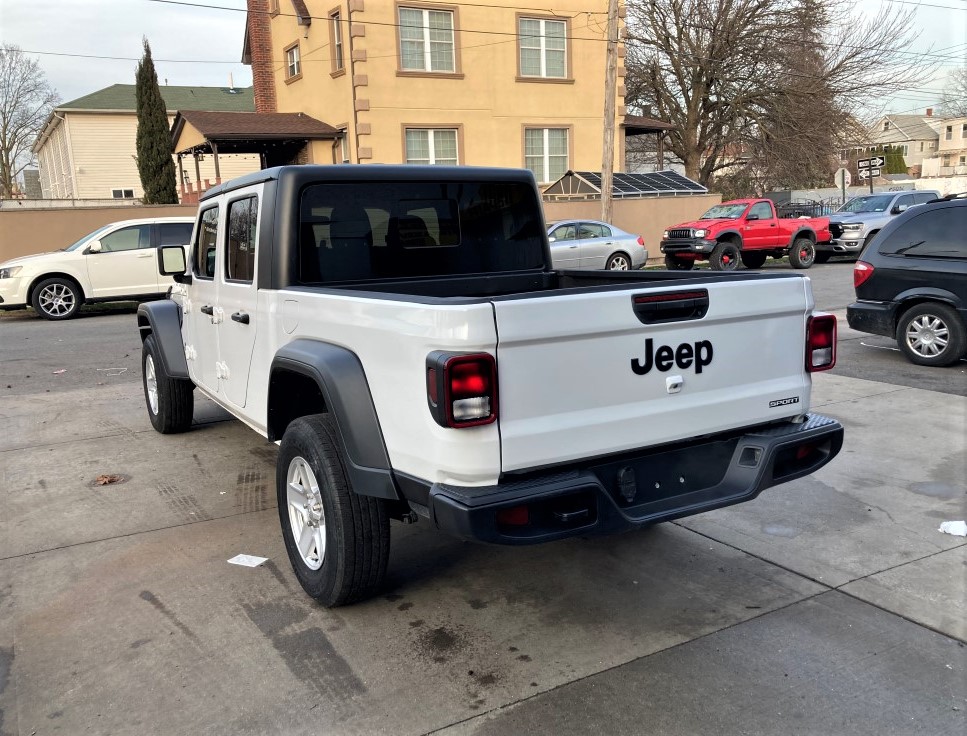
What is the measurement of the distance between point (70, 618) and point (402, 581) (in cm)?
151

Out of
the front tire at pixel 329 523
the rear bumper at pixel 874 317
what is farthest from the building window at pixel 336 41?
the front tire at pixel 329 523

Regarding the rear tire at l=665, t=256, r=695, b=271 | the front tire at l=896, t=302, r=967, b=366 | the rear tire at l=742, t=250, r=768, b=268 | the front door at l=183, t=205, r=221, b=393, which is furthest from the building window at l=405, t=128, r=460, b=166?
the front door at l=183, t=205, r=221, b=393

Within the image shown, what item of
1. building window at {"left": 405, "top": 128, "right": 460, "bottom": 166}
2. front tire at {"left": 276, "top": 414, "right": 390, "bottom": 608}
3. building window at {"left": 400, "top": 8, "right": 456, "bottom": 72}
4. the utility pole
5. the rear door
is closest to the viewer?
front tire at {"left": 276, "top": 414, "right": 390, "bottom": 608}

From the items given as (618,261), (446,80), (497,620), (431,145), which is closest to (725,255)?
(618,261)

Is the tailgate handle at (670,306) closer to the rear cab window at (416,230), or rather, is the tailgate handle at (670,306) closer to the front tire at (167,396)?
the rear cab window at (416,230)

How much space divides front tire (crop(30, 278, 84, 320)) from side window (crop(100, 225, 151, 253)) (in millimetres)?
913

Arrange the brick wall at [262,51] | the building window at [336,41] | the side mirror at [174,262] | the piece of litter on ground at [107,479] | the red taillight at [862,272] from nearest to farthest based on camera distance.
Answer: the piece of litter on ground at [107,479] < the side mirror at [174,262] < the red taillight at [862,272] < the building window at [336,41] < the brick wall at [262,51]

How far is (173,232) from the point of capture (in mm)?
15289

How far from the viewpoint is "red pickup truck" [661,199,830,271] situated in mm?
20453

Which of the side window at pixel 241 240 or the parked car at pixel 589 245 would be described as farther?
the parked car at pixel 589 245

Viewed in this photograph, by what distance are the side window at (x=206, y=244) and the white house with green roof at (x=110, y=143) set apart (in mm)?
33363

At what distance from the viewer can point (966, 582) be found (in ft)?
12.8

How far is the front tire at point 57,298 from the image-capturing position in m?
14.8

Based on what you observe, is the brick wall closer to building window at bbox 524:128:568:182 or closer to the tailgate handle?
building window at bbox 524:128:568:182
